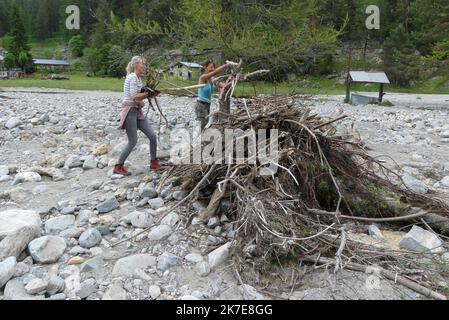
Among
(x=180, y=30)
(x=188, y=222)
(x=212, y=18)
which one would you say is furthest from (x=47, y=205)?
(x=180, y=30)

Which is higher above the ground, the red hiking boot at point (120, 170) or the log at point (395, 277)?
the red hiking boot at point (120, 170)

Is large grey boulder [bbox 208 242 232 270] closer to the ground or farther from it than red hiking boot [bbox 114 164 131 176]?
closer to the ground

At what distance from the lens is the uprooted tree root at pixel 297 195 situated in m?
3.74

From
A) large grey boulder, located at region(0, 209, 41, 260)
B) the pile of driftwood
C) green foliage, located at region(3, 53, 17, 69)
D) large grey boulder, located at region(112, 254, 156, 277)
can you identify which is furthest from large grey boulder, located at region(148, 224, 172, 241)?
green foliage, located at region(3, 53, 17, 69)

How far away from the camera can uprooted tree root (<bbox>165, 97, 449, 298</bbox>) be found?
374 cm

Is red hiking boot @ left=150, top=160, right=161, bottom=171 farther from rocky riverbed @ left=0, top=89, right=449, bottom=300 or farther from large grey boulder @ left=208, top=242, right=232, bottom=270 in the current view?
large grey boulder @ left=208, top=242, right=232, bottom=270

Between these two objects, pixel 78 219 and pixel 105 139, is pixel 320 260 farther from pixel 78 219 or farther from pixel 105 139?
pixel 105 139

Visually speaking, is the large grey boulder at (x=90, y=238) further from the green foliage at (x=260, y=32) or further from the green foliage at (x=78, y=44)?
the green foliage at (x=78, y=44)

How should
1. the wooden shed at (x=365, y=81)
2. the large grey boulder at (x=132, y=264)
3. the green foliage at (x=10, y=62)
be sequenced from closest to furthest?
the large grey boulder at (x=132, y=264), the wooden shed at (x=365, y=81), the green foliage at (x=10, y=62)

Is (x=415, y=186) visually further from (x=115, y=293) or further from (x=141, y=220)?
(x=115, y=293)

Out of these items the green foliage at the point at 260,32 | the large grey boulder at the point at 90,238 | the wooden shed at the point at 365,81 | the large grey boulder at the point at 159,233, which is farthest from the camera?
the wooden shed at the point at 365,81

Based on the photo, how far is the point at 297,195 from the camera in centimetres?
469

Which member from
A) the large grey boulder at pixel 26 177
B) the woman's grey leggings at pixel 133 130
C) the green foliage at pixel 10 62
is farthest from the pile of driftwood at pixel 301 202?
the green foliage at pixel 10 62
